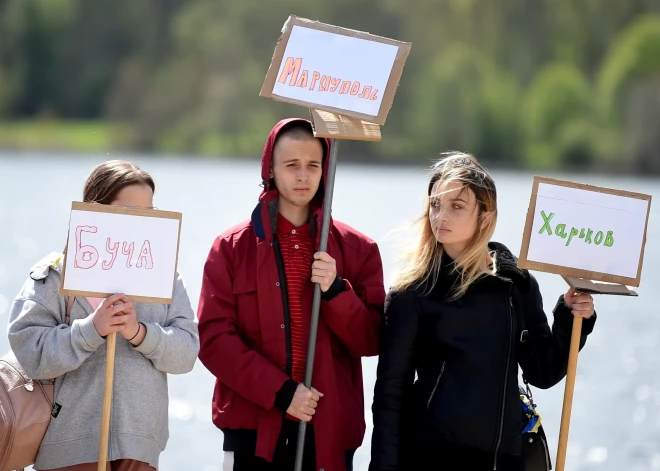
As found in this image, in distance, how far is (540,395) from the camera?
40.5 ft

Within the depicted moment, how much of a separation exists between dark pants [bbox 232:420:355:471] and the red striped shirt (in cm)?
21

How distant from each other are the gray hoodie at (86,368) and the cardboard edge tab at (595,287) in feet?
4.80

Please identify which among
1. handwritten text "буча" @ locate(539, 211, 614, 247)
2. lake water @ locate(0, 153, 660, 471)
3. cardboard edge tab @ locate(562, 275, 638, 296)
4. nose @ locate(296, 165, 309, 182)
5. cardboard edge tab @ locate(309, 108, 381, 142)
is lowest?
lake water @ locate(0, 153, 660, 471)

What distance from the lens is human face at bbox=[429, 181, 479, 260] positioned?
14.1ft

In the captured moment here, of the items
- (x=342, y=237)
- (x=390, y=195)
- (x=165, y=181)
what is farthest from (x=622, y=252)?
(x=165, y=181)

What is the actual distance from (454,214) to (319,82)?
77 cm

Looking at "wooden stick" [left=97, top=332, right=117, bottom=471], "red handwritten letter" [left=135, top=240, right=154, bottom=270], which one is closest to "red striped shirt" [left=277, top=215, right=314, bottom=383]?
"red handwritten letter" [left=135, top=240, right=154, bottom=270]

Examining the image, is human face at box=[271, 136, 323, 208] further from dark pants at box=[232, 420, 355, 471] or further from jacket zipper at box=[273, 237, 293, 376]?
dark pants at box=[232, 420, 355, 471]

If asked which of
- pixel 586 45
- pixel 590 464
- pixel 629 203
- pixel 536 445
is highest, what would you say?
pixel 586 45

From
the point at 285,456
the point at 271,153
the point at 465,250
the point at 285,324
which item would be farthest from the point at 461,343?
the point at 271,153

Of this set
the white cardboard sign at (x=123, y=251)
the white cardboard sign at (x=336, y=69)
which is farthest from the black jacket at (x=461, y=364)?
the white cardboard sign at (x=123, y=251)

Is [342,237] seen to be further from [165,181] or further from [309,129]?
[165,181]

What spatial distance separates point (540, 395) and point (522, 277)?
839cm

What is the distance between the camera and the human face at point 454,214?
430 cm
